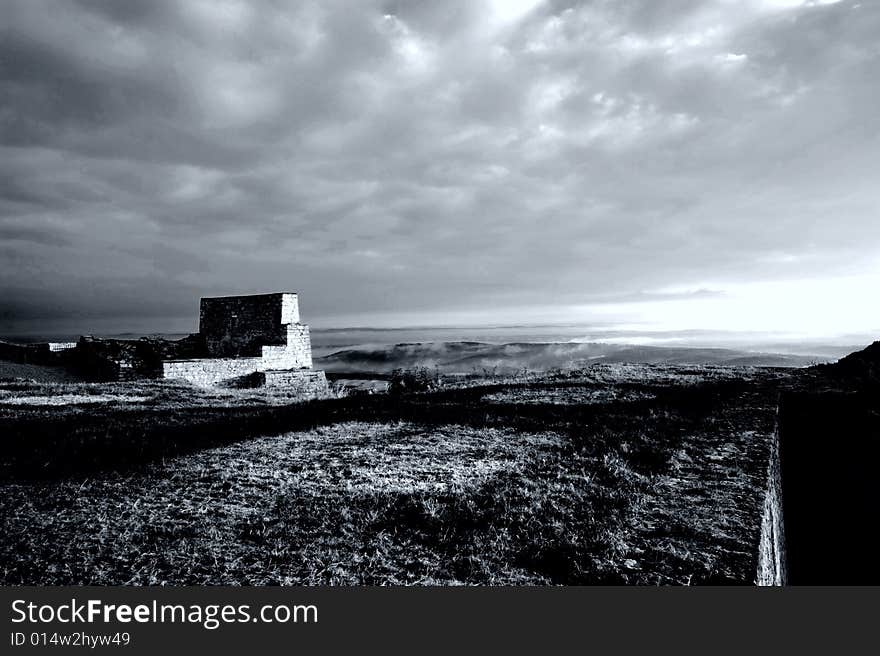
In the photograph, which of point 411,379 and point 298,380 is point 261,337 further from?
point 411,379

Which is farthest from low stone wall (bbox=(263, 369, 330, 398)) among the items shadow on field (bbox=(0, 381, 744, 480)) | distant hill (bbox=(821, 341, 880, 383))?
distant hill (bbox=(821, 341, 880, 383))

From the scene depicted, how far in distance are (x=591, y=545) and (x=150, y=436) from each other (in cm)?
587

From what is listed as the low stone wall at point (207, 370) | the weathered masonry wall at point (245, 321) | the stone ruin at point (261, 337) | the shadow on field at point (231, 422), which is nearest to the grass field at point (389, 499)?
the shadow on field at point (231, 422)

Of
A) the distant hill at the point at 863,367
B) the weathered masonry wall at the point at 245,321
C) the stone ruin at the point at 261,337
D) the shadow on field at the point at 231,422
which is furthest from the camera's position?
the weathered masonry wall at the point at 245,321

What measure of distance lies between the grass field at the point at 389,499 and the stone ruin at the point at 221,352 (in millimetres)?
11885

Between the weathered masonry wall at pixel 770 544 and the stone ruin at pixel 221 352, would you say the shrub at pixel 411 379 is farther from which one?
the weathered masonry wall at pixel 770 544

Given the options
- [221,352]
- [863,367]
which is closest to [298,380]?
[221,352]

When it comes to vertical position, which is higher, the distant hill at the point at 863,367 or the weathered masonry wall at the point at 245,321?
the weathered masonry wall at the point at 245,321

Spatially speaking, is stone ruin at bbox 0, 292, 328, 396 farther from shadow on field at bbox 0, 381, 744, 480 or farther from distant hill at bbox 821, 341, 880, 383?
distant hill at bbox 821, 341, 880, 383

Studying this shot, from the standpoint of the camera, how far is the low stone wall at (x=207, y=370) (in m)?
17.5

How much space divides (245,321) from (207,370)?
6.90m

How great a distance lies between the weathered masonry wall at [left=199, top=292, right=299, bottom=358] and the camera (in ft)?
80.1

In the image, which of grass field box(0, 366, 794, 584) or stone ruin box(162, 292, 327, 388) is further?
stone ruin box(162, 292, 327, 388)

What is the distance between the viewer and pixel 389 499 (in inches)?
145
